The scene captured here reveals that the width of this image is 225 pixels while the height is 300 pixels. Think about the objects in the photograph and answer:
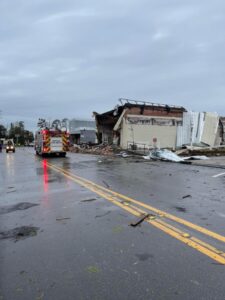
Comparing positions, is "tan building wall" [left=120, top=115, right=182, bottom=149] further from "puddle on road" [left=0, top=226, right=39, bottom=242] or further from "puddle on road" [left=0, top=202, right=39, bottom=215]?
"puddle on road" [left=0, top=226, right=39, bottom=242]

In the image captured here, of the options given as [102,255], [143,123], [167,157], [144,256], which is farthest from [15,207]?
[143,123]

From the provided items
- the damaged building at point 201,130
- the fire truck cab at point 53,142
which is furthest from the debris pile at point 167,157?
the damaged building at point 201,130

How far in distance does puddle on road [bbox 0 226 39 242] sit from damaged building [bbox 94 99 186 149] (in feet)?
108

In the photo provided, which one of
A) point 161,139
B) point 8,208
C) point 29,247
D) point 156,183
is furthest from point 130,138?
point 29,247

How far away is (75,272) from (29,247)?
1.30m

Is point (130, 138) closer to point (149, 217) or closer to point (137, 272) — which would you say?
point (149, 217)

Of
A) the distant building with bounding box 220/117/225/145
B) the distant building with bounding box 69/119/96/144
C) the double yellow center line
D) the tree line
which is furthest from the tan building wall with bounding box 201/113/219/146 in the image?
the tree line

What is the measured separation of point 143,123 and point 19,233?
3624cm

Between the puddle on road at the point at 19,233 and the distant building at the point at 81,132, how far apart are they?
2034 inches

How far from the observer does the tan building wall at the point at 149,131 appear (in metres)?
40.8

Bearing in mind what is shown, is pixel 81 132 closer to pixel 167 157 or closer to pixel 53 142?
pixel 53 142

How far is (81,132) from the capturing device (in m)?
66.6

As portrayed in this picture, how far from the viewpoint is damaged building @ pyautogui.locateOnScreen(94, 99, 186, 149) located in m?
40.6

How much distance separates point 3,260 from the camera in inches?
188
